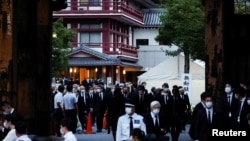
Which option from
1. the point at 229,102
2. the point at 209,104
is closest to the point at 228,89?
the point at 229,102

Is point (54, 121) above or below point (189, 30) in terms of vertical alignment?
below

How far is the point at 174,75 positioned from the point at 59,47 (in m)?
11.2

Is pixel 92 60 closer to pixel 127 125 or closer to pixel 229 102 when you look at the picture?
pixel 229 102

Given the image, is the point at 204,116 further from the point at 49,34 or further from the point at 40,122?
the point at 49,34

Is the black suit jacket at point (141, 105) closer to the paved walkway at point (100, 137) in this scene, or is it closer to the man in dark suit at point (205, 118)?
the paved walkway at point (100, 137)

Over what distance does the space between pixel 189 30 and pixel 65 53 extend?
889 centimetres

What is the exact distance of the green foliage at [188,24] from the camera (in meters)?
45.3

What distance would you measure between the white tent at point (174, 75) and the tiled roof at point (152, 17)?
28.2 m

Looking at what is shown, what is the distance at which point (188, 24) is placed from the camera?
153 ft

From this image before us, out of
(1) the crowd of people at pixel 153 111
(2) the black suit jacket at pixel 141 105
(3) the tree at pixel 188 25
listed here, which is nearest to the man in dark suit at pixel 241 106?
(1) the crowd of people at pixel 153 111

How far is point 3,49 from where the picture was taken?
58.9 feet

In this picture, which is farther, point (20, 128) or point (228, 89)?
point (228, 89)

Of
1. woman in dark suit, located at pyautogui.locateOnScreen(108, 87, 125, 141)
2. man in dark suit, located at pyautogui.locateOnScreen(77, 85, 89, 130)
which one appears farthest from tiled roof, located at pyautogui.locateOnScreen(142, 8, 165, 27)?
woman in dark suit, located at pyautogui.locateOnScreen(108, 87, 125, 141)

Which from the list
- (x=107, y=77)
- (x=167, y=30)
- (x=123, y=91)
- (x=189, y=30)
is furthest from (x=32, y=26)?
(x=107, y=77)
